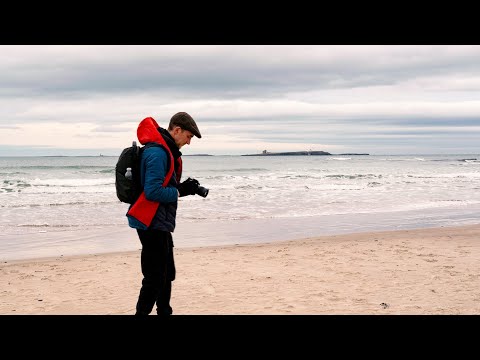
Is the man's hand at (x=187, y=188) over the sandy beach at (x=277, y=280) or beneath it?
over

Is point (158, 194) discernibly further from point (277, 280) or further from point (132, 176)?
point (277, 280)

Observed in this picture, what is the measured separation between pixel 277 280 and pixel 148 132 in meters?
3.64

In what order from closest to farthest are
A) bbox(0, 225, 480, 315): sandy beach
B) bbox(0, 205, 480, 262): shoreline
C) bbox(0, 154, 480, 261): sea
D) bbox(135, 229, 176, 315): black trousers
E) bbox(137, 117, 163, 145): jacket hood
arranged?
bbox(137, 117, 163, 145): jacket hood → bbox(135, 229, 176, 315): black trousers → bbox(0, 225, 480, 315): sandy beach → bbox(0, 205, 480, 262): shoreline → bbox(0, 154, 480, 261): sea

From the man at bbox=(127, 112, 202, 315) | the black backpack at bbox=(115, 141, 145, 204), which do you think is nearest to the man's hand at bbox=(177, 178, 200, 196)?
the man at bbox=(127, 112, 202, 315)

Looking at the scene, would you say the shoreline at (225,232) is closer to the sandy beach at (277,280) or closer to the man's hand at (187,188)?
the sandy beach at (277,280)

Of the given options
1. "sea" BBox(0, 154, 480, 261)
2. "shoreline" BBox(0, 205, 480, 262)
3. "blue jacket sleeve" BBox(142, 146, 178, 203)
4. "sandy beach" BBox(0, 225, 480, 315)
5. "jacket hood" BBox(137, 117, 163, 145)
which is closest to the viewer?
"blue jacket sleeve" BBox(142, 146, 178, 203)

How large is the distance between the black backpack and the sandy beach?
2161mm

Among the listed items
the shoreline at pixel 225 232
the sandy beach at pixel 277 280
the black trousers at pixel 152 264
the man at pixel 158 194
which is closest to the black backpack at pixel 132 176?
the man at pixel 158 194

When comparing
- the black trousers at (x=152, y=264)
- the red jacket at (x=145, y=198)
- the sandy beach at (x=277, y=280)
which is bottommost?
the sandy beach at (x=277, y=280)

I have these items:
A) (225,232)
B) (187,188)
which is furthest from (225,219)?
(187,188)

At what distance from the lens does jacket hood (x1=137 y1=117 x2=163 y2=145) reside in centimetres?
361

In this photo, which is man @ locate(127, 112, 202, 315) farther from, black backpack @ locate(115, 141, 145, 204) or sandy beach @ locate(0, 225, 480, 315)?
sandy beach @ locate(0, 225, 480, 315)

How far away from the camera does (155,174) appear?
3.50 metres

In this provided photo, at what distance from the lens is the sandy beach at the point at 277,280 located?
5.43 metres
